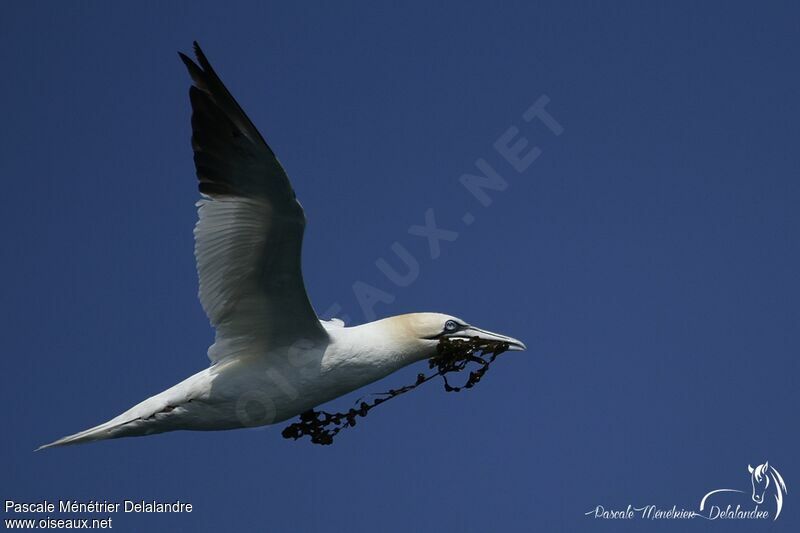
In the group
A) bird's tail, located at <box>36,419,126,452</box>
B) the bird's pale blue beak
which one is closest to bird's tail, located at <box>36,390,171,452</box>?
bird's tail, located at <box>36,419,126,452</box>

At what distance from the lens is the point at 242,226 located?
1191 cm

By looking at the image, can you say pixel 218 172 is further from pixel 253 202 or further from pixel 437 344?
pixel 437 344

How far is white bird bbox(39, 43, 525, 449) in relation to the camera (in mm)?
11750

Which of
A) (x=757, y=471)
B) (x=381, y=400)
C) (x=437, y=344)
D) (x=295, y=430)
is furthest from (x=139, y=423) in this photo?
(x=757, y=471)

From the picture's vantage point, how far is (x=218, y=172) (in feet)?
39.1

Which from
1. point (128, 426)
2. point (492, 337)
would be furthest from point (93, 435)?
point (492, 337)

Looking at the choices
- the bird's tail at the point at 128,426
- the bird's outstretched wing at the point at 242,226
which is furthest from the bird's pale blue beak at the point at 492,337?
the bird's tail at the point at 128,426

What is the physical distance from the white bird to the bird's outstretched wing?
11 mm

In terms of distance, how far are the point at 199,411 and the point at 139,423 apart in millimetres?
673

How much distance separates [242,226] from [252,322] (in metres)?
1.24

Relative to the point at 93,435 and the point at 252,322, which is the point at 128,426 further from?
the point at 252,322

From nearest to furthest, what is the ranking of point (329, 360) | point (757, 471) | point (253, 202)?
point (253, 202) → point (329, 360) → point (757, 471)

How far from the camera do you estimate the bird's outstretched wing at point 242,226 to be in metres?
11.7

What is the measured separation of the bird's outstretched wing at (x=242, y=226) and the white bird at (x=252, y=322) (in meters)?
0.01
